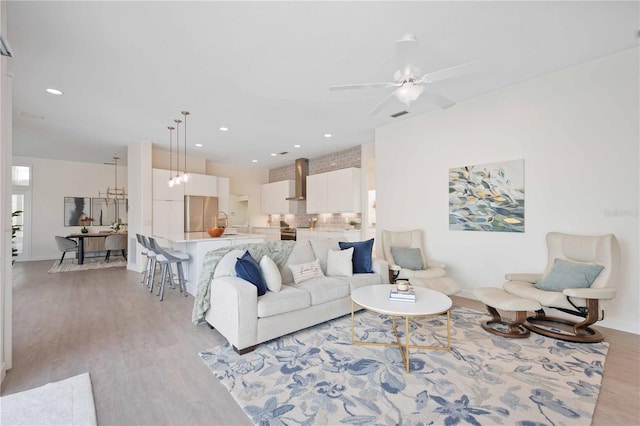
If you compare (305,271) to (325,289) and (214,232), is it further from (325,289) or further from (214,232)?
(214,232)

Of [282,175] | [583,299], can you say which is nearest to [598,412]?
[583,299]

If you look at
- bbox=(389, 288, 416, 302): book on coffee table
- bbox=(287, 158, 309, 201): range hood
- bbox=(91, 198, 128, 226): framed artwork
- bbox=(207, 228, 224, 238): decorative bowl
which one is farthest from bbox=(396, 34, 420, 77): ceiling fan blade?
bbox=(91, 198, 128, 226): framed artwork

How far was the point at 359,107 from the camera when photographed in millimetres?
4305

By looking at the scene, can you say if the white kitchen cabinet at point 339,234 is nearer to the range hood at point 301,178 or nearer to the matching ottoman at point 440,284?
the range hood at point 301,178

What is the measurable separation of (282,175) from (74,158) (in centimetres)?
596

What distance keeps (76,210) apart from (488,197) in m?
10.8

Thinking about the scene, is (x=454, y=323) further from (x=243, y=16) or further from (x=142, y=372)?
(x=243, y=16)

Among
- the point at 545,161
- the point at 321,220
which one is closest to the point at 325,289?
the point at 545,161

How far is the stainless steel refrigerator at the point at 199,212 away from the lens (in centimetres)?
704

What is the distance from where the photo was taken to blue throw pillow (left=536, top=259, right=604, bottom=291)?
2.88 metres

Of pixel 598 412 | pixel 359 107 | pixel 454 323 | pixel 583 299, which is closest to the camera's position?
pixel 598 412

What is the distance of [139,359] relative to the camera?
2490 mm

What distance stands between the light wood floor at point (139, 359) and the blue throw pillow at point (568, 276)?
0.62 m

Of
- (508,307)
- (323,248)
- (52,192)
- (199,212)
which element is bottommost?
(508,307)
